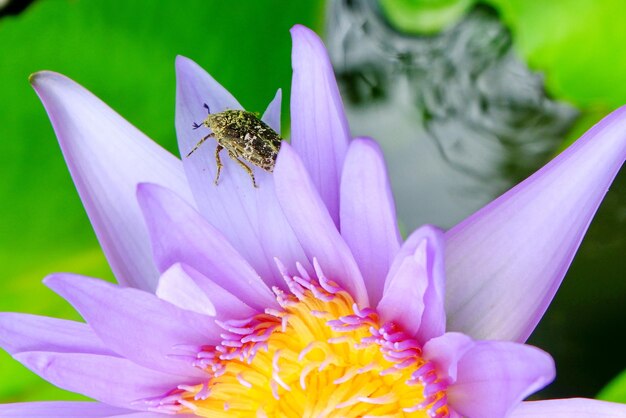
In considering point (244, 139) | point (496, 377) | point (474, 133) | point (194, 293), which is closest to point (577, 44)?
point (474, 133)

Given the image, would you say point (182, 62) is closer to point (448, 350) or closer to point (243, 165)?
point (243, 165)

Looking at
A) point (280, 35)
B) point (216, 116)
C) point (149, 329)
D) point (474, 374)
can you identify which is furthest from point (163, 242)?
point (280, 35)

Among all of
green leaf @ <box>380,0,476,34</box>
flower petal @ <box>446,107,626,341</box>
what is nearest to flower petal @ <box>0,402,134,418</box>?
flower petal @ <box>446,107,626,341</box>

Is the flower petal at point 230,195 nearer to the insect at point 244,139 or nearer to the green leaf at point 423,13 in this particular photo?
the insect at point 244,139

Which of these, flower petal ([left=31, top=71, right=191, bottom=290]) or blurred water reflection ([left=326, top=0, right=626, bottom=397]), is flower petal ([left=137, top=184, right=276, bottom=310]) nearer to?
flower petal ([left=31, top=71, right=191, bottom=290])

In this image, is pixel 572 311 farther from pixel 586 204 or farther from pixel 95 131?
pixel 95 131

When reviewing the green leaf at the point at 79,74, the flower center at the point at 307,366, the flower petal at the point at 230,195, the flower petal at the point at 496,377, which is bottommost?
the flower petal at the point at 496,377

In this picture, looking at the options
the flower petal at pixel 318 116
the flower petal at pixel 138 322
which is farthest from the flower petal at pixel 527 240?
the flower petal at pixel 138 322
